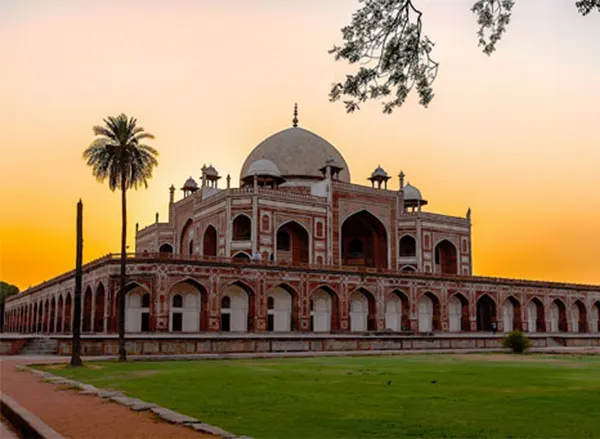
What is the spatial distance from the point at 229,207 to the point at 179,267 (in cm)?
918

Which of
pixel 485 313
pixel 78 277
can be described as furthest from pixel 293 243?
pixel 78 277

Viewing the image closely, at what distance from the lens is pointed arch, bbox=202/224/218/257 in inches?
2101

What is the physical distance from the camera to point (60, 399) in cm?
1095

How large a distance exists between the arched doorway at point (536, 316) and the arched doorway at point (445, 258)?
7.09 m

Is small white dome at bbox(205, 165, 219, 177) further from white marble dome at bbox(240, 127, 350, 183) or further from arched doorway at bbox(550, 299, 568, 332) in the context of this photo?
arched doorway at bbox(550, 299, 568, 332)

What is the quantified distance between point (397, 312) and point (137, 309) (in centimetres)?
1887

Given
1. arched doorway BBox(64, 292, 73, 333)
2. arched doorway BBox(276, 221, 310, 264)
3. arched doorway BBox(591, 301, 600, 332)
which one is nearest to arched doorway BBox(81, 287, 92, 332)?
arched doorway BBox(64, 292, 73, 333)

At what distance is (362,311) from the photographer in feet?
160

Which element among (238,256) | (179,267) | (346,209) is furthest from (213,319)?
(346,209)

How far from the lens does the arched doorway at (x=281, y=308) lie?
147 feet

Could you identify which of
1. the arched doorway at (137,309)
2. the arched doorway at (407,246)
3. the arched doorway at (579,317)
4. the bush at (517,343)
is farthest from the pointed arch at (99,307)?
the arched doorway at (579,317)

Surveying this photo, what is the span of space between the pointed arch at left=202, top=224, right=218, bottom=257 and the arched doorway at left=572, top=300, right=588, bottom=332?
32919 millimetres

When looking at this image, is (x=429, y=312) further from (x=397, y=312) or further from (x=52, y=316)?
(x=52, y=316)

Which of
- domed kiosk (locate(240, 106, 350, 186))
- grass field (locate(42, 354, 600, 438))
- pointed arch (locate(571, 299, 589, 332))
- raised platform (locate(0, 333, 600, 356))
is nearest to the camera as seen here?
grass field (locate(42, 354, 600, 438))
